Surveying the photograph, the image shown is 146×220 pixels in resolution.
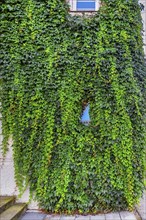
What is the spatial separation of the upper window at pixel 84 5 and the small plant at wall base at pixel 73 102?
36 centimetres

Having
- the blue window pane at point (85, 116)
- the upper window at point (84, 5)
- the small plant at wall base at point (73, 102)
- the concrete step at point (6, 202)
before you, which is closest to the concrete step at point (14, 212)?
the concrete step at point (6, 202)

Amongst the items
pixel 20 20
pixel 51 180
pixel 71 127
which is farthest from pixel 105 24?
pixel 51 180

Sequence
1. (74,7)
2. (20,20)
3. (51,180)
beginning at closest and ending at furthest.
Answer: (51,180) < (20,20) < (74,7)

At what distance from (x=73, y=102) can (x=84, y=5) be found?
2.02 m

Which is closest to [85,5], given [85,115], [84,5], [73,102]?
[84,5]

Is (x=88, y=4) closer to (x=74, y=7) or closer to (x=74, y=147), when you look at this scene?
(x=74, y=7)

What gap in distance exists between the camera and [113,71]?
184 inches

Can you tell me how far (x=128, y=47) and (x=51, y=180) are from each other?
2.66m

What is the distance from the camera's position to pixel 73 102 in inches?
183

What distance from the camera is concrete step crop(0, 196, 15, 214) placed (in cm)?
418

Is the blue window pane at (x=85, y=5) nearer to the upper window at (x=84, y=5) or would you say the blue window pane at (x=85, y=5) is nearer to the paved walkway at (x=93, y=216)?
the upper window at (x=84, y=5)

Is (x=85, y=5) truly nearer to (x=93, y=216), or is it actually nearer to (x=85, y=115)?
(x=85, y=115)

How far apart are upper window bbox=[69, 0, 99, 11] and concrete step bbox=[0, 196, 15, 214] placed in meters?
3.66

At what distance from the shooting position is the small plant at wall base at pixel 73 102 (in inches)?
179
